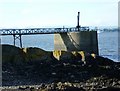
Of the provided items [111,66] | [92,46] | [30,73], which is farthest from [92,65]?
[92,46]

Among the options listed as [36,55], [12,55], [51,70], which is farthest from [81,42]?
[51,70]

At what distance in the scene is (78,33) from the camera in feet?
186

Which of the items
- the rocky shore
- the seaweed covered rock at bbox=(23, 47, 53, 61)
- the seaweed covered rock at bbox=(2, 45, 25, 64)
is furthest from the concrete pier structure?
the seaweed covered rock at bbox=(2, 45, 25, 64)

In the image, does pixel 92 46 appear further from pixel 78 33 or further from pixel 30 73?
pixel 30 73

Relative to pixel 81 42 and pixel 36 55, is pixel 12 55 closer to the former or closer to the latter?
pixel 36 55

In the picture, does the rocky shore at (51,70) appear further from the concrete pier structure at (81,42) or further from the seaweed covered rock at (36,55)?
the concrete pier structure at (81,42)

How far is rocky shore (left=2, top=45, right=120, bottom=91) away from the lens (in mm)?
35969

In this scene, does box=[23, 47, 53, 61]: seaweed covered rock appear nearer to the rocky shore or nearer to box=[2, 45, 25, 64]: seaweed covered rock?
the rocky shore

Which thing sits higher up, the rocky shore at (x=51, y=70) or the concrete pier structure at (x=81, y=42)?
the concrete pier structure at (x=81, y=42)

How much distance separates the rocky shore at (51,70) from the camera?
118 ft

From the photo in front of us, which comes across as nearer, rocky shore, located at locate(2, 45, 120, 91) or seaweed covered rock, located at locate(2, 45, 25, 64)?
rocky shore, located at locate(2, 45, 120, 91)

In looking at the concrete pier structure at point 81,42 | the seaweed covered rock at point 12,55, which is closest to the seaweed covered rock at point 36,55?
the seaweed covered rock at point 12,55

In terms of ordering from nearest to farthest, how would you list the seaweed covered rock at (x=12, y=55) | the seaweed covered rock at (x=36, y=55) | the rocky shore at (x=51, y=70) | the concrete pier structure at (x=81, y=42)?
the rocky shore at (x=51, y=70)
the seaweed covered rock at (x=12, y=55)
the seaweed covered rock at (x=36, y=55)
the concrete pier structure at (x=81, y=42)

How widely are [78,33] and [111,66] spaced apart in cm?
1079
